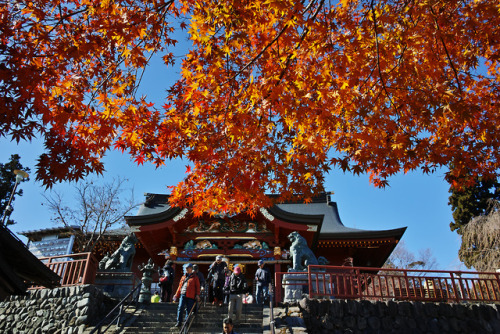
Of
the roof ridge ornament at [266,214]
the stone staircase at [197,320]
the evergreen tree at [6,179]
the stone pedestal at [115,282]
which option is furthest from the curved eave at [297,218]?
the evergreen tree at [6,179]

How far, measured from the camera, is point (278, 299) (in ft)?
36.9

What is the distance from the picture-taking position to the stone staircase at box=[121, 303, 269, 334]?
9.32 meters

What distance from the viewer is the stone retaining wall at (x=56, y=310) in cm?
995

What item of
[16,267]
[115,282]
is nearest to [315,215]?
Result: [115,282]

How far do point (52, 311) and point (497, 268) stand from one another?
15.0m

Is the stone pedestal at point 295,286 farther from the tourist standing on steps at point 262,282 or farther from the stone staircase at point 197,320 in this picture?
the stone staircase at point 197,320

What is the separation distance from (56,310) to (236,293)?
5.50 m

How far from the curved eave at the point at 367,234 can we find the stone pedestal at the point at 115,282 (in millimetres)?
8810

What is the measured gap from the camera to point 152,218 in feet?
49.4

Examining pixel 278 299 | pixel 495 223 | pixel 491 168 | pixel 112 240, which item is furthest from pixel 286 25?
pixel 112 240

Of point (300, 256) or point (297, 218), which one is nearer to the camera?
point (300, 256)

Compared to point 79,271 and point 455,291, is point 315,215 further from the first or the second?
point 79,271

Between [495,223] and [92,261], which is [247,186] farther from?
[495,223]

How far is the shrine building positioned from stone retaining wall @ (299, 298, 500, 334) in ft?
14.8
